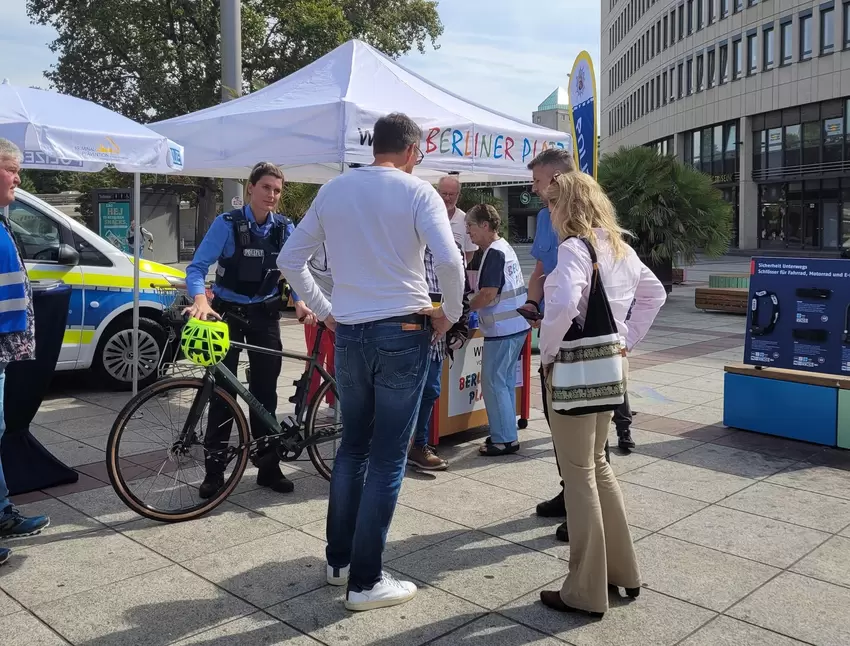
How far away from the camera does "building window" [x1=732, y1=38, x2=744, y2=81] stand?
43.6 metres

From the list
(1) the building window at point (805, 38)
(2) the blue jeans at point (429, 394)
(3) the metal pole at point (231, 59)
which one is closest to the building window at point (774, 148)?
(1) the building window at point (805, 38)

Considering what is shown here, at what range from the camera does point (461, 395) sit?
6246 millimetres

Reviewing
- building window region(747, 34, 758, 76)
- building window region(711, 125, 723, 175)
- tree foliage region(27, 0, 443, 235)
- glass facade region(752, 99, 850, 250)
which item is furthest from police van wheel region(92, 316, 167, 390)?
building window region(711, 125, 723, 175)

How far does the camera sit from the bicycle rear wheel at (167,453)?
14.1 ft

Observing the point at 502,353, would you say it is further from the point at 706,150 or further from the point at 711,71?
the point at 706,150

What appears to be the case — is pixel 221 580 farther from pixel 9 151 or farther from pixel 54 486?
pixel 9 151

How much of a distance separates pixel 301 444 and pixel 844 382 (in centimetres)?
372

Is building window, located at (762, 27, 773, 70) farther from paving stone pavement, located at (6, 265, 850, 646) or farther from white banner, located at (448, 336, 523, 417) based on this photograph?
white banner, located at (448, 336, 523, 417)

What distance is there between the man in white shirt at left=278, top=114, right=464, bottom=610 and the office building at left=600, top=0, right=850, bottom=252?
38.9m

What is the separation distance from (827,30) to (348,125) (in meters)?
38.5

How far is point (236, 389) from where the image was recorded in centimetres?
457

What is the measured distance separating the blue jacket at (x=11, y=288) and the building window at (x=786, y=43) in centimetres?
4203

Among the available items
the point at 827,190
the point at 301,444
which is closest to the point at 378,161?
the point at 301,444

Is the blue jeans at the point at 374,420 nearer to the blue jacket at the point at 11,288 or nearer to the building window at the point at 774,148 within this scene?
the blue jacket at the point at 11,288
